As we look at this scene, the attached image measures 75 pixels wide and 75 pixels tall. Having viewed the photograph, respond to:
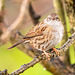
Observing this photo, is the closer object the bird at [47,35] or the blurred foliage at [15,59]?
the bird at [47,35]

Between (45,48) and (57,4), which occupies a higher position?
(57,4)

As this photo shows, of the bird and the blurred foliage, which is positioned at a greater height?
the bird

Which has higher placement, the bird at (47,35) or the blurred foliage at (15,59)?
the bird at (47,35)

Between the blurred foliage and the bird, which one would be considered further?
the blurred foliage

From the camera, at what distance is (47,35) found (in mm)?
2994

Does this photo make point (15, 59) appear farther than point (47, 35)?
Yes

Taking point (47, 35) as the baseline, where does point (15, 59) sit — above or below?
below

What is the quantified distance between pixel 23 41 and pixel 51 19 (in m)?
0.57

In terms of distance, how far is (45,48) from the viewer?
9.67ft

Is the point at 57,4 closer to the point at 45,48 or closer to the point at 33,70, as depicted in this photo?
the point at 45,48

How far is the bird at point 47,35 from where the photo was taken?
113 inches

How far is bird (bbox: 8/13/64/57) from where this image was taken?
2875 millimetres

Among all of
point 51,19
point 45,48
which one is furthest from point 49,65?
point 51,19

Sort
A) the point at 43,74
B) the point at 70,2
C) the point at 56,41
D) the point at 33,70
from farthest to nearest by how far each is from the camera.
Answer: the point at 33,70 → the point at 43,74 → the point at 70,2 → the point at 56,41
